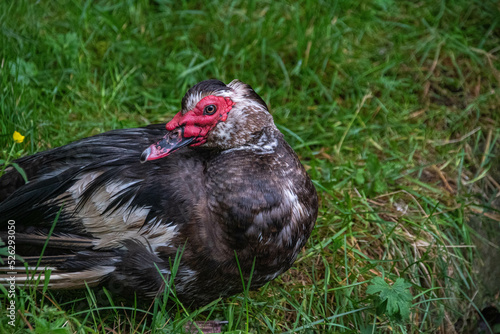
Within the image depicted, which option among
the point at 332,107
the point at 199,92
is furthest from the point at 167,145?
the point at 332,107

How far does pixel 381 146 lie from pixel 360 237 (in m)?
1.01

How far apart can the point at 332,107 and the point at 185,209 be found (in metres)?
2.07

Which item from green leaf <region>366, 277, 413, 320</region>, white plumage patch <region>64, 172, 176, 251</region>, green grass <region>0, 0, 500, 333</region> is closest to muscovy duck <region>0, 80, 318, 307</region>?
white plumage patch <region>64, 172, 176, 251</region>

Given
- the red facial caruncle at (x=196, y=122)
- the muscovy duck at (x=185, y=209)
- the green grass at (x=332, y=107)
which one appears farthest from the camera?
the green grass at (x=332, y=107)

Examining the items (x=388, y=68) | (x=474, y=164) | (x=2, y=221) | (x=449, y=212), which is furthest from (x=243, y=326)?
(x=388, y=68)

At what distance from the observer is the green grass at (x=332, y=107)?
3098mm

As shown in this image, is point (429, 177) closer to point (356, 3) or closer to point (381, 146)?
point (381, 146)

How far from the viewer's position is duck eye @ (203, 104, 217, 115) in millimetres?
2646

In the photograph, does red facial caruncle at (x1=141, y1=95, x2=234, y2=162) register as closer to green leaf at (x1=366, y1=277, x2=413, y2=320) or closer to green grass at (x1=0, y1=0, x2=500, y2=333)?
green grass at (x1=0, y1=0, x2=500, y2=333)

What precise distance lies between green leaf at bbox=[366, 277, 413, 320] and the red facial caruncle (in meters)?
1.06

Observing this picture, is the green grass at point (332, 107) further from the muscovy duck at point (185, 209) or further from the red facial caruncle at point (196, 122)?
the red facial caruncle at point (196, 122)

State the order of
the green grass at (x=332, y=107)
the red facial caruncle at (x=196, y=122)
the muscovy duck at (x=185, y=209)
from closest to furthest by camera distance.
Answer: the muscovy duck at (x=185, y=209) → the red facial caruncle at (x=196, y=122) → the green grass at (x=332, y=107)

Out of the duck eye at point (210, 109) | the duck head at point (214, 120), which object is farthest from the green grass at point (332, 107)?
the duck eye at point (210, 109)

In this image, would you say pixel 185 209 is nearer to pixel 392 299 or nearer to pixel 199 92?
pixel 199 92
